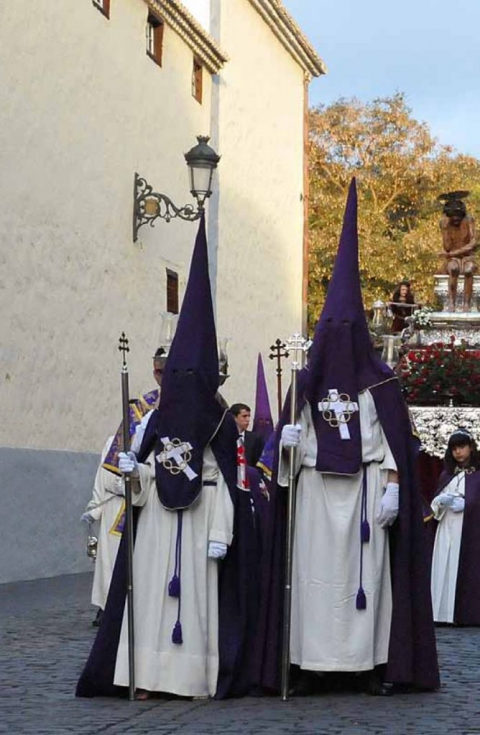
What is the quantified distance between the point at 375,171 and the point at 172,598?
116ft

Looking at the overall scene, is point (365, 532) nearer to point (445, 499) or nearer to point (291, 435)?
point (291, 435)

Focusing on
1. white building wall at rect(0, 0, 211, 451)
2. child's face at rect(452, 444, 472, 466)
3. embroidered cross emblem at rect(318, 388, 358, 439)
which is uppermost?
white building wall at rect(0, 0, 211, 451)

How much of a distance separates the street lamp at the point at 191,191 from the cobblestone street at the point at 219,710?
5.64 m

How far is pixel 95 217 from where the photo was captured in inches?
820

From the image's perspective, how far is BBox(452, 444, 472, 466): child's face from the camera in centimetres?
1360

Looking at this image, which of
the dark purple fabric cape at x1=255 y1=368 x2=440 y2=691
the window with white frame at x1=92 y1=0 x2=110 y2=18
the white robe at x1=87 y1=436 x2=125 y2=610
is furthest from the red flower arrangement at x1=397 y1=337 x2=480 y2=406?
the dark purple fabric cape at x1=255 y1=368 x2=440 y2=691

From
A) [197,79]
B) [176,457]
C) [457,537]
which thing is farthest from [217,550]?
[197,79]

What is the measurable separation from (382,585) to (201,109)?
18104 millimetres

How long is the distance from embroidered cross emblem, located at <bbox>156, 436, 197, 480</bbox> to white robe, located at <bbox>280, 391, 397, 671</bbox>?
0.49 metres

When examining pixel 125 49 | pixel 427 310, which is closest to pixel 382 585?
pixel 427 310

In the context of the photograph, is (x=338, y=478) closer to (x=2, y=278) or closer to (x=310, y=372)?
(x=310, y=372)

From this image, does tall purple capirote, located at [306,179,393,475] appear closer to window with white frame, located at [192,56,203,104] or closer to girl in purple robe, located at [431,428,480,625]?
girl in purple robe, located at [431,428,480,625]

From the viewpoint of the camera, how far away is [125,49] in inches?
872

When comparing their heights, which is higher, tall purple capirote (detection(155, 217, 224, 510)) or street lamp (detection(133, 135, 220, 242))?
street lamp (detection(133, 135, 220, 242))
